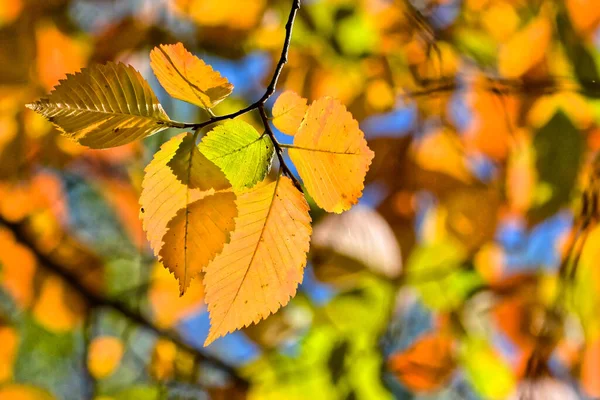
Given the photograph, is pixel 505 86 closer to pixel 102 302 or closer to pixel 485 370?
pixel 485 370

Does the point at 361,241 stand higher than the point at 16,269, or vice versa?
the point at 361,241

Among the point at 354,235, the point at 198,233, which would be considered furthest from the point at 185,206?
the point at 354,235

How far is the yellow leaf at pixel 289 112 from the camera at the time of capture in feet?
1.17

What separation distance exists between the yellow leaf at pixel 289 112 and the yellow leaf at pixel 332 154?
0.06 ft

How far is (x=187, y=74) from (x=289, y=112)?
8cm

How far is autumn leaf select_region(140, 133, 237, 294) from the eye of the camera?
32 cm

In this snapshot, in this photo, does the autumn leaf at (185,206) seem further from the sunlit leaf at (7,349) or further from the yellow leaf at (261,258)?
the sunlit leaf at (7,349)

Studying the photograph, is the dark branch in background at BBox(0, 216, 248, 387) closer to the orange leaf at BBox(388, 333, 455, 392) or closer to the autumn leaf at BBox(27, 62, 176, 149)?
the orange leaf at BBox(388, 333, 455, 392)

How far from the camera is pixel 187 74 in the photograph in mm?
310

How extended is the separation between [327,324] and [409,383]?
0.25 meters

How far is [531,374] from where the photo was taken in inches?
45.5

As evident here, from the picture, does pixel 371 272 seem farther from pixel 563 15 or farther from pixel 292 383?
pixel 563 15

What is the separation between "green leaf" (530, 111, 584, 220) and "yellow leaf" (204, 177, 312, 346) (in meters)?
0.85

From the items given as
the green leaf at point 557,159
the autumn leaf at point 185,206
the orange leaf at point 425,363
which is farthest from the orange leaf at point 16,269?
the green leaf at point 557,159
